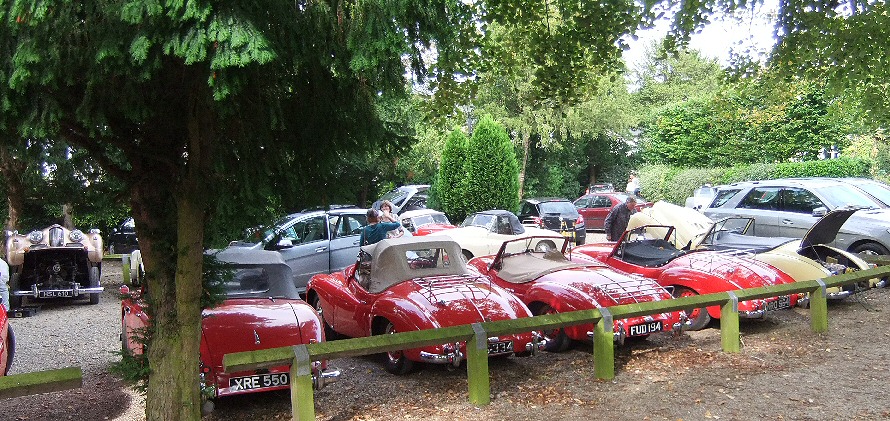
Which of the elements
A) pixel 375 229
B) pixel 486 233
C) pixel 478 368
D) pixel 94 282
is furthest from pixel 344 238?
pixel 478 368

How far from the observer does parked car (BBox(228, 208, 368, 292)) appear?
12.6 metres

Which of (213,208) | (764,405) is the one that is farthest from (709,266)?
(213,208)

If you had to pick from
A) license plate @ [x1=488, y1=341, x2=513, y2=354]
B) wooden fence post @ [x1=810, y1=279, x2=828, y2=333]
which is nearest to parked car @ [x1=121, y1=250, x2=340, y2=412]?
license plate @ [x1=488, y1=341, x2=513, y2=354]

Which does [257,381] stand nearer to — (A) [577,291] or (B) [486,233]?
(A) [577,291]

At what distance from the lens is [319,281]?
9422 millimetres

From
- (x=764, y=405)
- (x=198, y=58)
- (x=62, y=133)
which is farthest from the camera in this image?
(x=764, y=405)

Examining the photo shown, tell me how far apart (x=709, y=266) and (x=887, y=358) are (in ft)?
7.40

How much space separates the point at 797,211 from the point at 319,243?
9.18m

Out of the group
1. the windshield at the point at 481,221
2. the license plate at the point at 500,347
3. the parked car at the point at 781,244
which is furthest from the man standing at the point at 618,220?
the license plate at the point at 500,347

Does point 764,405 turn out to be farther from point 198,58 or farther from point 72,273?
point 72,273

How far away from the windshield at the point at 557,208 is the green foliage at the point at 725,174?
9.00 meters

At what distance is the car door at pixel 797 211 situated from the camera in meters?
A: 13.4

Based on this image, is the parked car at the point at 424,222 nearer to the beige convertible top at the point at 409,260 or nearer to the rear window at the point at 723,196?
the rear window at the point at 723,196

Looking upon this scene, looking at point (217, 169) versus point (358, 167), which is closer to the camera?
point (217, 169)
